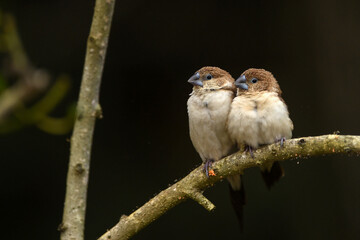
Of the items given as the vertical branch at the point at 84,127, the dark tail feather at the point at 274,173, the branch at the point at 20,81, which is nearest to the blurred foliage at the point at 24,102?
the branch at the point at 20,81

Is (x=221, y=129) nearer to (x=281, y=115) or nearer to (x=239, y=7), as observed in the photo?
(x=281, y=115)

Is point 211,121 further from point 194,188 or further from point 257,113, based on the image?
point 194,188

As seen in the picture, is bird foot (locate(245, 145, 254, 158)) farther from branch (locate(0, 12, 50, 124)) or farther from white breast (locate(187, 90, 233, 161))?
branch (locate(0, 12, 50, 124))

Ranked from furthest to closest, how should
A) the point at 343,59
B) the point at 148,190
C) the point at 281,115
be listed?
the point at 148,190 → the point at 343,59 → the point at 281,115

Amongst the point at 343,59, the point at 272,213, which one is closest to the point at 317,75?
the point at 343,59

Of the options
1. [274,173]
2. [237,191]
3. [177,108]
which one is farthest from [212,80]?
[177,108]

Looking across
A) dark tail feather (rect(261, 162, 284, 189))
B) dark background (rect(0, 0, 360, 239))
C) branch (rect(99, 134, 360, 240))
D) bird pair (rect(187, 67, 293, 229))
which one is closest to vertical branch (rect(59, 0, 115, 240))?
branch (rect(99, 134, 360, 240))

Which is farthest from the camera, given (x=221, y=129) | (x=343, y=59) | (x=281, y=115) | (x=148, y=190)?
(x=148, y=190)

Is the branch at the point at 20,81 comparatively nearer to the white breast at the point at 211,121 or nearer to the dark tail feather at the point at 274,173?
the white breast at the point at 211,121
